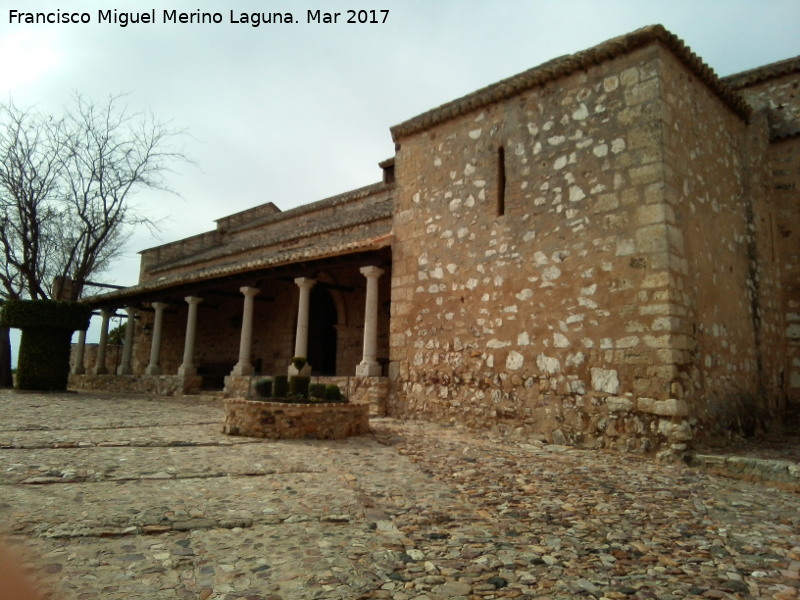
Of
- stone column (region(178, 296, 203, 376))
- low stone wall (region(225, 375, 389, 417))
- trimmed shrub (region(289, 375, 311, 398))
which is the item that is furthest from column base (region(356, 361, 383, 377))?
stone column (region(178, 296, 203, 376))

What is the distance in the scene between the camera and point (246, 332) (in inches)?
542

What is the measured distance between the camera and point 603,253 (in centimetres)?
664

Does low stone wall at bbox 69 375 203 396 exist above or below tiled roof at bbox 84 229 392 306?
below

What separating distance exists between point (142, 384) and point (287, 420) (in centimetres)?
1086

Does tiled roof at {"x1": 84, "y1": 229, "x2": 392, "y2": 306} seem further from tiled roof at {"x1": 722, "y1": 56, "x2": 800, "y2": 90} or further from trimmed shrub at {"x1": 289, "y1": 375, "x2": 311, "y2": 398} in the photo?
Result: tiled roof at {"x1": 722, "y1": 56, "x2": 800, "y2": 90}

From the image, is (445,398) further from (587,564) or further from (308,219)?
(308,219)

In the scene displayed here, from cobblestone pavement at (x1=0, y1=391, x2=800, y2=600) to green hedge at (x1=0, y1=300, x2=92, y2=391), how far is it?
951cm

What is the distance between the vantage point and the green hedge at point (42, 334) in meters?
13.7

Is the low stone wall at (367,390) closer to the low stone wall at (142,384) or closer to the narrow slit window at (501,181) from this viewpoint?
the narrow slit window at (501,181)

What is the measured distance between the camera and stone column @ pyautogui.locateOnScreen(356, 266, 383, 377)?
401 inches

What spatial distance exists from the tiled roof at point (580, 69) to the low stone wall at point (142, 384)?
9.75m

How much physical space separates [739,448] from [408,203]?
20.0ft

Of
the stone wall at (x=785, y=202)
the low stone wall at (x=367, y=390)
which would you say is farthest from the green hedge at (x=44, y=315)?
the stone wall at (x=785, y=202)

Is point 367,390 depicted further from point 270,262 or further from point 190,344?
point 190,344
